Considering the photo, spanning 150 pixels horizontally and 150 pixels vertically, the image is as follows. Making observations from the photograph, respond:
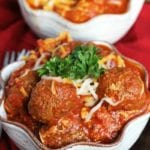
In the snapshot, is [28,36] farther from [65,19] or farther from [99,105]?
[99,105]

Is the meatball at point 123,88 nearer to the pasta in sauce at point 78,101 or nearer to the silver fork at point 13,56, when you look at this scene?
the pasta in sauce at point 78,101

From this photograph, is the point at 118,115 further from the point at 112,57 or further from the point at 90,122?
the point at 112,57

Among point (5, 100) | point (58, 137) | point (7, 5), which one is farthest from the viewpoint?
point (7, 5)

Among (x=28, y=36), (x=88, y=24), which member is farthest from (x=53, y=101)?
(x=28, y=36)

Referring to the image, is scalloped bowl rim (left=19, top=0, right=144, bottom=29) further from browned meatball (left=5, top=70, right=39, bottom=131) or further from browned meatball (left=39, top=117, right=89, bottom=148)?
browned meatball (left=39, top=117, right=89, bottom=148)

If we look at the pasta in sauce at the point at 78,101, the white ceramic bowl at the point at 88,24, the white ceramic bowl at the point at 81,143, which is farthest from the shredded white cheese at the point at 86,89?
the white ceramic bowl at the point at 88,24

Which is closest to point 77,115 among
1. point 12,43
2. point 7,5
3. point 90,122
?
point 90,122
